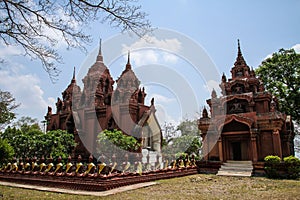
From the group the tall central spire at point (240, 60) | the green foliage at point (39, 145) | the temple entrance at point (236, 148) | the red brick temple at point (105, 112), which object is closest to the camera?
the green foliage at point (39, 145)

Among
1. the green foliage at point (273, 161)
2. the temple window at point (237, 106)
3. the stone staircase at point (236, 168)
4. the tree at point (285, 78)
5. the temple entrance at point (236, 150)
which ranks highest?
the tree at point (285, 78)

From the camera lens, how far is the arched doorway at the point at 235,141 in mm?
19359

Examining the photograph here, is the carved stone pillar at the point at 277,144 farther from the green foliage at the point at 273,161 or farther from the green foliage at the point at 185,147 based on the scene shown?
the green foliage at the point at 185,147

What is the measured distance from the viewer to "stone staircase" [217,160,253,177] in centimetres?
1692

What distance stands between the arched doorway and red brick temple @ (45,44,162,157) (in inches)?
246

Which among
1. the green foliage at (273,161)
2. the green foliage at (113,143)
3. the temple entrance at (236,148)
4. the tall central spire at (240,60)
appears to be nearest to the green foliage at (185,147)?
the temple entrance at (236,148)

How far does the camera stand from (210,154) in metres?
20.1

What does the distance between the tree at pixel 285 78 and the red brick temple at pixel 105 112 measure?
13671 mm

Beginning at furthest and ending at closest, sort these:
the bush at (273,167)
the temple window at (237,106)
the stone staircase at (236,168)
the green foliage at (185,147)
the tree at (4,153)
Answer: the green foliage at (185,147)
the temple window at (237,106)
the stone staircase at (236,168)
the tree at (4,153)
the bush at (273,167)

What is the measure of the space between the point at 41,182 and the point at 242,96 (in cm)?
1579

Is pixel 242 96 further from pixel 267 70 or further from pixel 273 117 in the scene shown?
pixel 267 70

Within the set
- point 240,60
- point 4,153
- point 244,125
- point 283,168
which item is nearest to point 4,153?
point 4,153

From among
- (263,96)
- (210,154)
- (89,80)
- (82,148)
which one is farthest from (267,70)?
(82,148)

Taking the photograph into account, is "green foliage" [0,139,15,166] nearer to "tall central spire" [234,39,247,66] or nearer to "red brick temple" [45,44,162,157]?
"red brick temple" [45,44,162,157]
